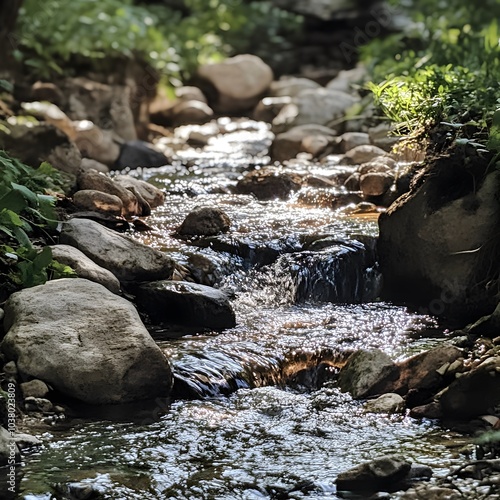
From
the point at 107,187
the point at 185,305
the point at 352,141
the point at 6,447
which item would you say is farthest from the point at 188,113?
the point at 6,447

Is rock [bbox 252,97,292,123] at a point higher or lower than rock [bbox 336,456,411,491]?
higher

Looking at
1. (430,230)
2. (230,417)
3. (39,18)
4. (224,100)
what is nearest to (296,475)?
(230,417)

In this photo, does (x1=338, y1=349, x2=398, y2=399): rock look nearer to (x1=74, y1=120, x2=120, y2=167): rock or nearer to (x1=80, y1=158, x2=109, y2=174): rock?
(x1=80, y1=158, x2=109, y2=174): rock

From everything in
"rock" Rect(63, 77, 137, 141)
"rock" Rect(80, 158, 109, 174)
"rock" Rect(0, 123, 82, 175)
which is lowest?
"rock" Rect(80, 158, 109, 174)

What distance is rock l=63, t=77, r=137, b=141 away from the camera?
11.3 meters

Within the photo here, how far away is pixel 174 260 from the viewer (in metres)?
6.62

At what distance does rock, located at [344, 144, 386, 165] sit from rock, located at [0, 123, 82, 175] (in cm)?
280

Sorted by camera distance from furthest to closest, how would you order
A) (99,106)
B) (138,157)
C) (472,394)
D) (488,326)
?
(99,106)
(138,157)
(488,326)
(472,394)

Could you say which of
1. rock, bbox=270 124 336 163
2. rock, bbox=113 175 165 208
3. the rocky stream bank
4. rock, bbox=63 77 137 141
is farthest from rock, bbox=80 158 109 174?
rock, bbox=270 124 336 163

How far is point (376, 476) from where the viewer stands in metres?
3.66

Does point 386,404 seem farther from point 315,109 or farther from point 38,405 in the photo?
point 315,109

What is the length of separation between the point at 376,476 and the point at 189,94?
1094cm

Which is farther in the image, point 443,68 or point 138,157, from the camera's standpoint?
point 138,157

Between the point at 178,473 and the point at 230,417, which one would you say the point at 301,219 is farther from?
the point at 178,473
